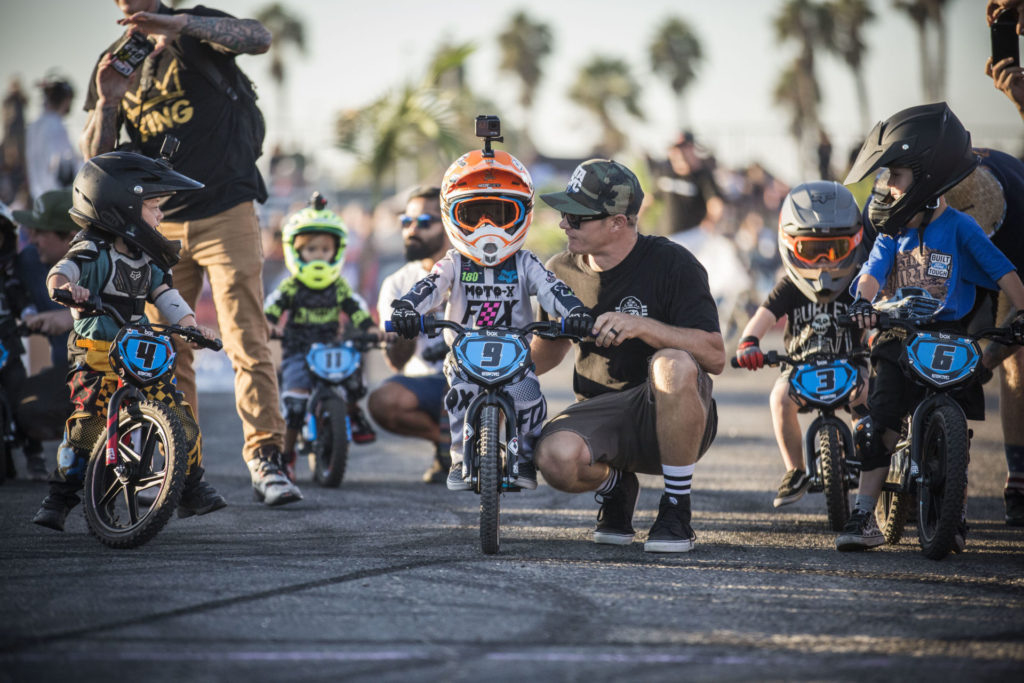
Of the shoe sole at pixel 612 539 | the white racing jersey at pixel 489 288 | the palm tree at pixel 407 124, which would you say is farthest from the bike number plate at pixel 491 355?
the palm tree at pixel 407 124

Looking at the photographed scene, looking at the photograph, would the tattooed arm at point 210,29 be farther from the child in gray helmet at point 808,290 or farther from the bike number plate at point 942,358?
the bike number plate at point 942,358

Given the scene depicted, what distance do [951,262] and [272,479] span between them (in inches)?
145

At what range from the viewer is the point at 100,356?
211 inches

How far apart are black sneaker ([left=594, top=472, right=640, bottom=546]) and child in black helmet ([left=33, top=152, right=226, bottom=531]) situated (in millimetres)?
1808

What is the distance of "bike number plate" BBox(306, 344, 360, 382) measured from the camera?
7582 mm

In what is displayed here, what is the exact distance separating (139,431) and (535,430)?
181 centimetres

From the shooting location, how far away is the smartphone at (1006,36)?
645 cm

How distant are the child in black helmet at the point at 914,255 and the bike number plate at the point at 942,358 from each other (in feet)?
0.79

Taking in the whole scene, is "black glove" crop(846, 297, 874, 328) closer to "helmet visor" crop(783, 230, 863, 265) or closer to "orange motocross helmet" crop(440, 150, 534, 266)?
"helmet visor" crop(783, 230, 863, 265)

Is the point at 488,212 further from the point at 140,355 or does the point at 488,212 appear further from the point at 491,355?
the point at 140,355

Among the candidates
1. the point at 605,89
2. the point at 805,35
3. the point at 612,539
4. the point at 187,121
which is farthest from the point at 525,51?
the point at 612,539

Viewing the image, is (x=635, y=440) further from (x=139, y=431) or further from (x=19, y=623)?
(x=19, y=623)

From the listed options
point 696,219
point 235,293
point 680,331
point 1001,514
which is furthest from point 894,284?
point 696,219

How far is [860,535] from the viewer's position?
521cm
